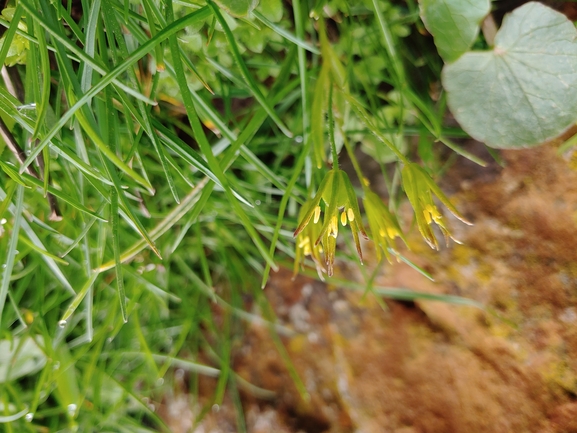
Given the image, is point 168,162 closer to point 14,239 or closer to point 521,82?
point 14,239

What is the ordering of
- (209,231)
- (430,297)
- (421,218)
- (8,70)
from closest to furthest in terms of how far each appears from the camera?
(421,218), (8,70), (430,297), (209,231)

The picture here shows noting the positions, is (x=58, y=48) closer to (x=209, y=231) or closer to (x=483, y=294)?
(x=209, y=231)

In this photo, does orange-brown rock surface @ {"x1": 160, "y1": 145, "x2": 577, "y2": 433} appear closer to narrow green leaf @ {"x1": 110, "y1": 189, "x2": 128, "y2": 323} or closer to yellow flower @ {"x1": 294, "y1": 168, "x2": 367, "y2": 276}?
yellow flower @ {"x1": 294, "y1": 168, "x2": 367, "y2": 276}

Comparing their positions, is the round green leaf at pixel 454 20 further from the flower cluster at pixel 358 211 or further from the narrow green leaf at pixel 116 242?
the narrow green leaf at pixel 116 242

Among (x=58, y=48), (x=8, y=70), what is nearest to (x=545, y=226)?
(x=58, y=48)

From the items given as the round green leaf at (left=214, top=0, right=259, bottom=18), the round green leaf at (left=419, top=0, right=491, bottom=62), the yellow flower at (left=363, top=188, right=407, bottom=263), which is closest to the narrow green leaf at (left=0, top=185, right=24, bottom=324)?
the round green leaf at (left=214, top=0, right=259, bottom=18)

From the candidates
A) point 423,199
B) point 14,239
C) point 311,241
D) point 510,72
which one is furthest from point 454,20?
point 14,239

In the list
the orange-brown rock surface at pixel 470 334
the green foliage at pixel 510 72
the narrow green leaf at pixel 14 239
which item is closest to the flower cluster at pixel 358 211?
the green foliage at pixel 510 72
